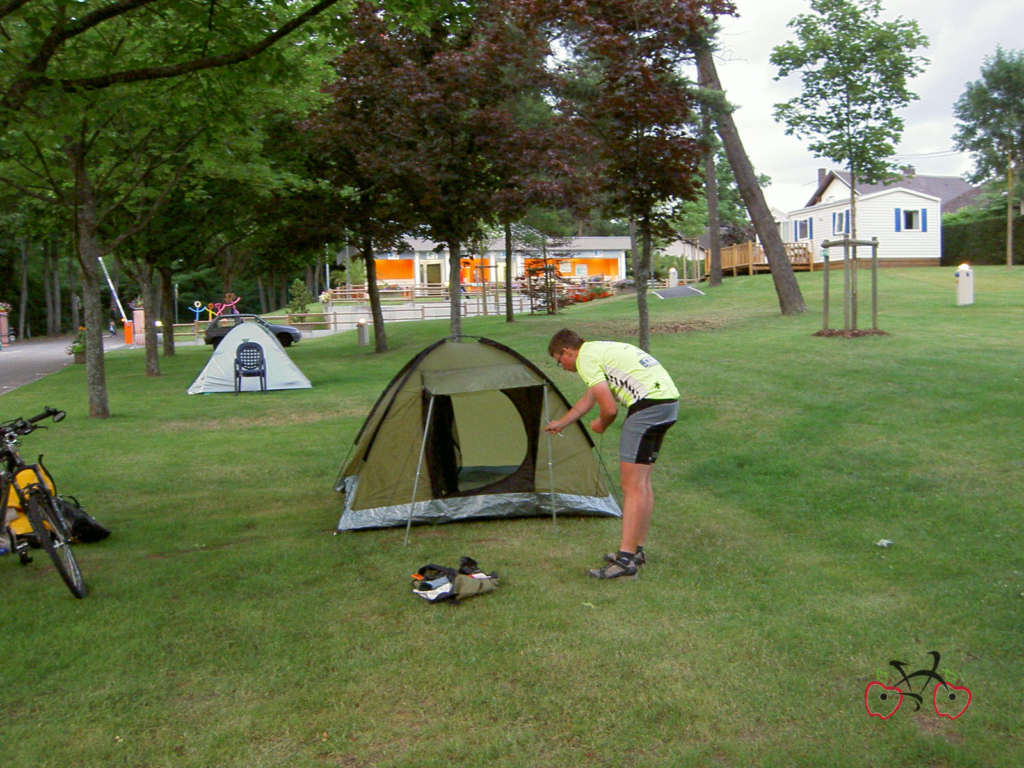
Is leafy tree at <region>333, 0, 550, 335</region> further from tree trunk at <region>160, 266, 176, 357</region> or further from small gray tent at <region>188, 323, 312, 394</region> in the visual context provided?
tree trunk at <region>160, 266, 176, 357</region>

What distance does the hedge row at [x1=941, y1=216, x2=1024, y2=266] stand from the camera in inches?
1422

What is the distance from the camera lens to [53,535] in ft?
17.9

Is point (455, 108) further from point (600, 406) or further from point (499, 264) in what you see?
point (499, 264)

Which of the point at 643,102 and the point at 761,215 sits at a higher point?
the point at 643,102

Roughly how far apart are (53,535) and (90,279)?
10.1 meters

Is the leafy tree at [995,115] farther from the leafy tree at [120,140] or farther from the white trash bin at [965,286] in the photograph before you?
the leafy tree at [120,140]

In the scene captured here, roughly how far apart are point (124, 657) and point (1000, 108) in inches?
1895

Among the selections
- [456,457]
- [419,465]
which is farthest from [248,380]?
[419,465]

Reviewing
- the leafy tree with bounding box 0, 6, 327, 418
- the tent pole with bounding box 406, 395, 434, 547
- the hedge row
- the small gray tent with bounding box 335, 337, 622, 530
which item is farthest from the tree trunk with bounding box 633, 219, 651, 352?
the hedge row

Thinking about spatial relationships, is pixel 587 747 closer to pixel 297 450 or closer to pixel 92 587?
pixel 92 587

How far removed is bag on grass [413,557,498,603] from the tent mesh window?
1.47 metres

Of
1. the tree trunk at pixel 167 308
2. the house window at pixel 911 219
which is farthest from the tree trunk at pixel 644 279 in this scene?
the house window at pixel 911 219

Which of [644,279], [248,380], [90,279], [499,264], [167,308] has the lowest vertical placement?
[248,380]

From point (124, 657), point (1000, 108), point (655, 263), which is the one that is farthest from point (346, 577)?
point (655, 263)
